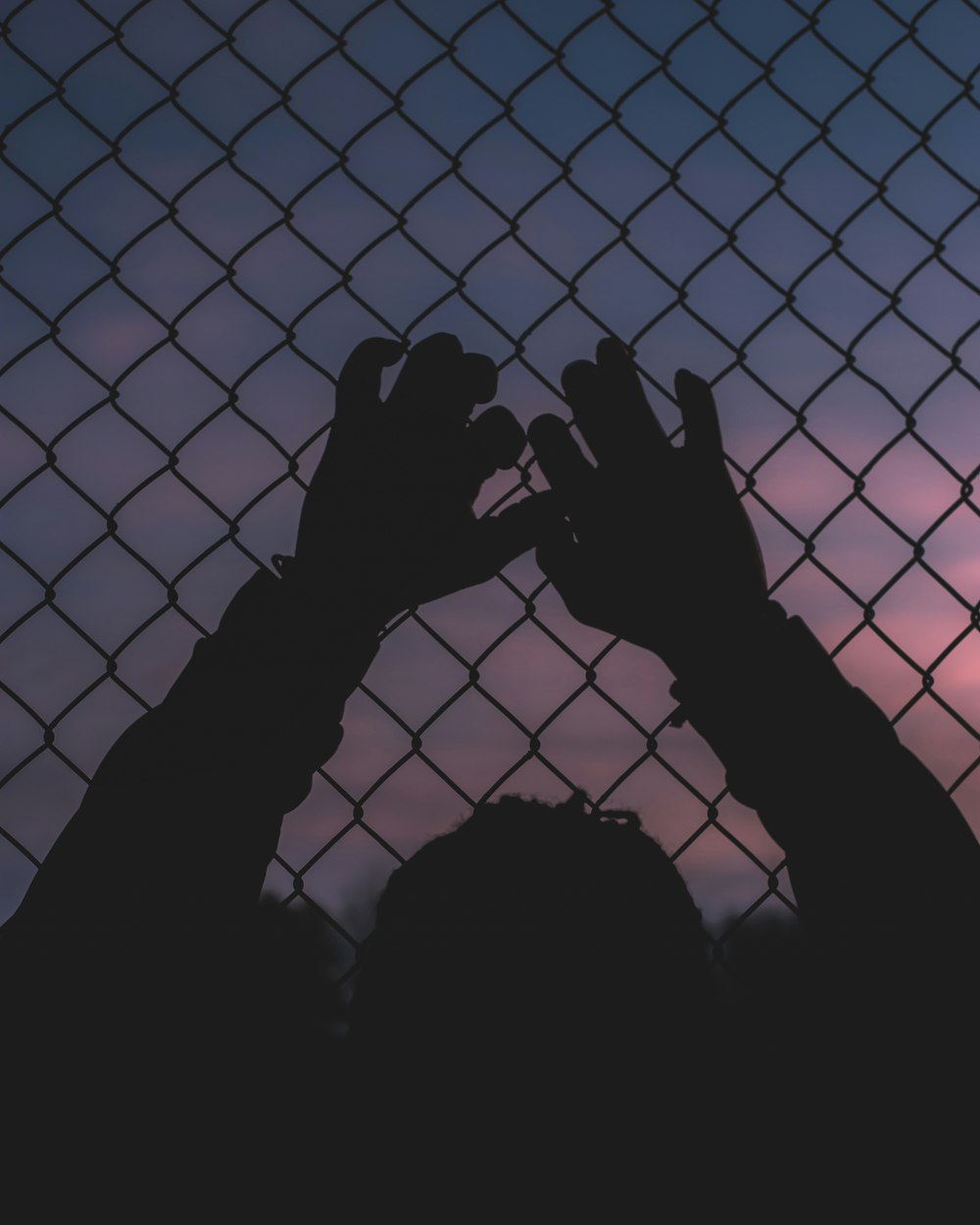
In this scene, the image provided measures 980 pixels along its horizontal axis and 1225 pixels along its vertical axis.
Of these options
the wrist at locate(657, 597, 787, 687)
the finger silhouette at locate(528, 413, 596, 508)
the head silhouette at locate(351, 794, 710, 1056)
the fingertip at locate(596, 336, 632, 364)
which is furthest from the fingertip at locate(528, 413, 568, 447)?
the head silhouette at locate(351, 794, 710, 1056)

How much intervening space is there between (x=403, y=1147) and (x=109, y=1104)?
1.19 feet

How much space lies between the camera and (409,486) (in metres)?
Result: 1.67

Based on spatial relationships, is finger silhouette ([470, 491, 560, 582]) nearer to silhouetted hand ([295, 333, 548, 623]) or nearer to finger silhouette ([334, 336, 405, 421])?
silhouetted hand ([295, 333, 548, 623])

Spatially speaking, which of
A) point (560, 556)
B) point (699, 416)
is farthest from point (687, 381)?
point (560, 556)

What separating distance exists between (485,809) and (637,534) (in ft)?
1.65

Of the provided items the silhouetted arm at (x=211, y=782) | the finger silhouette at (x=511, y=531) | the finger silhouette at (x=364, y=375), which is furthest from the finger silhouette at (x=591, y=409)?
the silhouetted arm at (x=211, y=782)

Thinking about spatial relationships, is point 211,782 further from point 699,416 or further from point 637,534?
point 699,416

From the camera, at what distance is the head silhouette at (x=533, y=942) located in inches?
62.1

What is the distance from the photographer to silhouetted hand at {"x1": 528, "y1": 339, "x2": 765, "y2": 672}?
5.64 ft

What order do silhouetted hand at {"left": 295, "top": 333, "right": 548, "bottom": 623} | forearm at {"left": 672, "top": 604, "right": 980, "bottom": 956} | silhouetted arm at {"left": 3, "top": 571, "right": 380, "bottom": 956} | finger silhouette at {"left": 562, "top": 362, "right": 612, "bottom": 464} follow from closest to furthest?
silhouetted arm at {"left": 3, "top": 571, "right": 380, "bottom": 956}
forearm at {"left": 672, "top": 604, "right": 980, "bottom": 956}
silhouetted hand at {"left": 295, "top": 333, "right": 548, "bottom": 623}
finger silhouette at {"left": 562, "top": 362, "right": 612, "bottom": 464}

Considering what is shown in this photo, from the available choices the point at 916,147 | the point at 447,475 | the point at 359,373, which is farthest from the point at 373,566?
the point at 916,147

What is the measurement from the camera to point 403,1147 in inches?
57.2

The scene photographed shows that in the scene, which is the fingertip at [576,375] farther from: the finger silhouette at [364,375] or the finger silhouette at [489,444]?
the finger silhouette at [364,375]

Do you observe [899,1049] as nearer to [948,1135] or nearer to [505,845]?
[948,1135]
